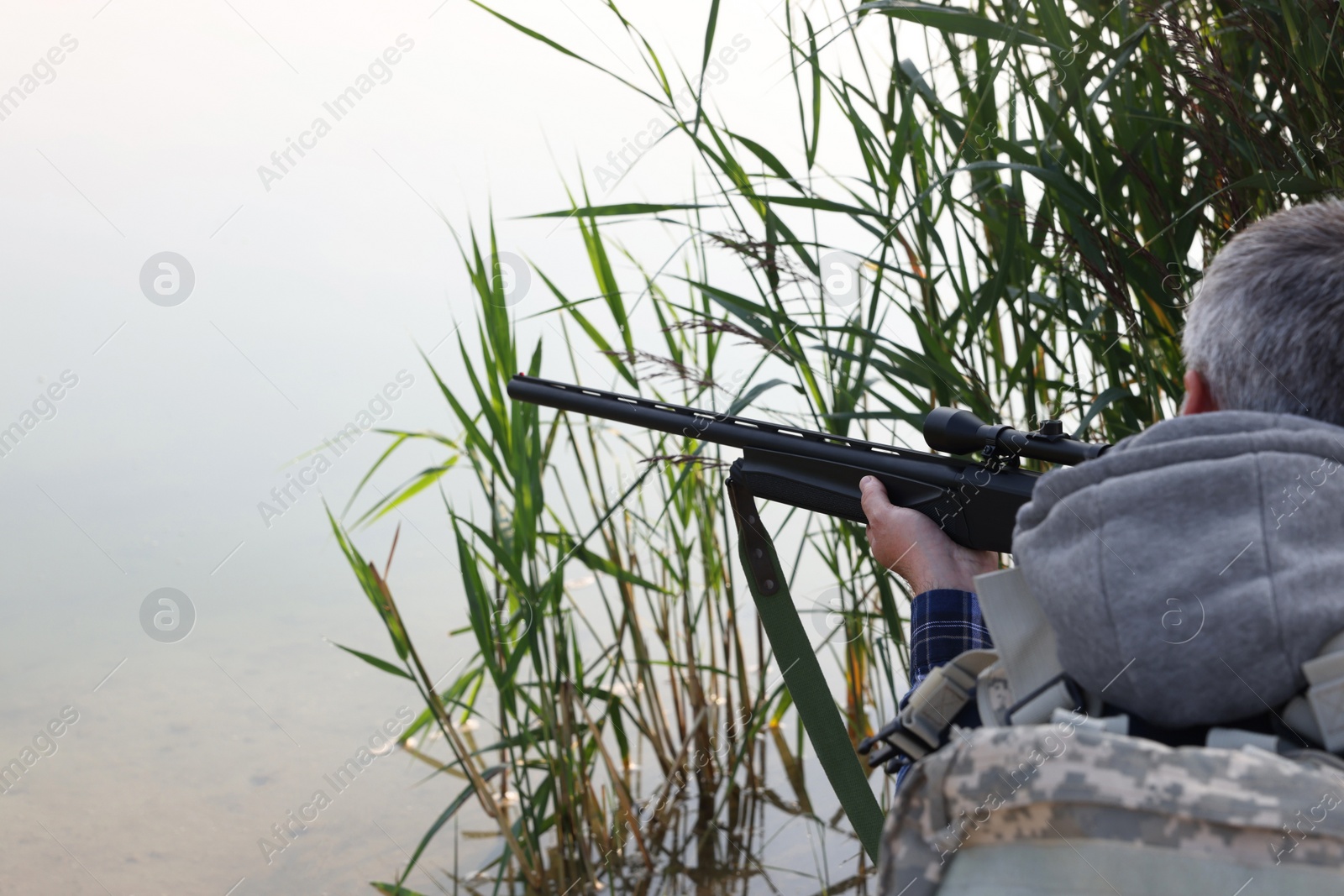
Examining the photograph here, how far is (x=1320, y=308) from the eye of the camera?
0.81 m

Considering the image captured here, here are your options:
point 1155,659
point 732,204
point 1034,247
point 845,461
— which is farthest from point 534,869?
point 1155,659

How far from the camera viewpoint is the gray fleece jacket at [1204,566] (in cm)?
69

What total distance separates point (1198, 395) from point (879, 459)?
0.55 meters

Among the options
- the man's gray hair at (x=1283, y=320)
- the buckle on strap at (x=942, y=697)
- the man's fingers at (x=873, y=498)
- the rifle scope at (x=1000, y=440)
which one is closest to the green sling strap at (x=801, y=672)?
the man's fingers at (x=873, y=498)

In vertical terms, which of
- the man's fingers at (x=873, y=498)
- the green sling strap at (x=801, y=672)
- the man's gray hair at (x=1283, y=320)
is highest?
the man's gray hair at (x=1283, y=320)

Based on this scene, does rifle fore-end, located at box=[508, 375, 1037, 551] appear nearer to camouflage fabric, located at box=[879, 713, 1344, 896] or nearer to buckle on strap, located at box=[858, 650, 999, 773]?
buckle on strap, located at box=[858, 650, 999, 773]

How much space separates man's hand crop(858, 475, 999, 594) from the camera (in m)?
1.33

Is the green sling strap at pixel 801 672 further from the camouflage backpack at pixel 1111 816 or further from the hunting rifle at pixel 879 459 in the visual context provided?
the camouflage backpack at pixel 1111 816

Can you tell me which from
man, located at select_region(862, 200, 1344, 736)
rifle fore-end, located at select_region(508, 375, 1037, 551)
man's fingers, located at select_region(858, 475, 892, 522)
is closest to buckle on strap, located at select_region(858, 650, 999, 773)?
man, located at select_region(862, 200, 1344, 736)

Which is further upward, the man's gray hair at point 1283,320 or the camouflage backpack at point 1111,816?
the man's gray hair at point 1283,320

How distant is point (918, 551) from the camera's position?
1.33 meters

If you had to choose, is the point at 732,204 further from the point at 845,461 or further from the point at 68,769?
the point at 68,769

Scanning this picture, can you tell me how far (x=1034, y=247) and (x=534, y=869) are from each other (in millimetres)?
1665

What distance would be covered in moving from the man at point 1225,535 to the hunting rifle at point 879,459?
35 centimetres
